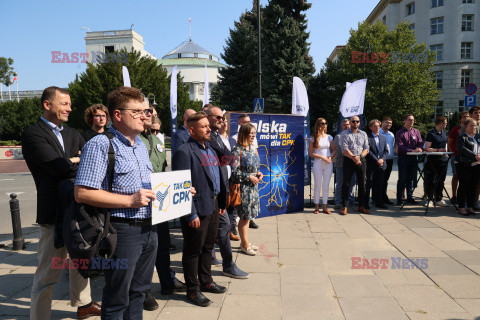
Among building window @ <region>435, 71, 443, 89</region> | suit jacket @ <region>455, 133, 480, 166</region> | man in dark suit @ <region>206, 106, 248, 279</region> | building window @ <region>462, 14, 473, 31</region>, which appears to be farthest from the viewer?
building window @ <region>435, 71, 443, 89</region>

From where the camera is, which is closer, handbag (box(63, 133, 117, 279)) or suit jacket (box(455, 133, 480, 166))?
handbag (box(63, 133, 117, 279))

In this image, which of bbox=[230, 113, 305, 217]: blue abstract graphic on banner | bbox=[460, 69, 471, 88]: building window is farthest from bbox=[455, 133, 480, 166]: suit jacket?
bbox=[460, 69, 471, 88]: building window

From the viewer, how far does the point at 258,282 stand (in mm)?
3971

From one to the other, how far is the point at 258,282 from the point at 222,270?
61 centimetres

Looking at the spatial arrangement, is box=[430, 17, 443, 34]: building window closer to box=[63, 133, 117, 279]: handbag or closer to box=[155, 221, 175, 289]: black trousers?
box=[155, 221, 175, 289]: black trousers

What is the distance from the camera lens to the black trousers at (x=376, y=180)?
7754mm

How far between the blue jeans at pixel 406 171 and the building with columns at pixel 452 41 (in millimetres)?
34332

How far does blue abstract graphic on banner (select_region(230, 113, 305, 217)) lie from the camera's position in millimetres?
6973

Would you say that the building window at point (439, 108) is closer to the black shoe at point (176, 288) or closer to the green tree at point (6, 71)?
the black shoe at point (176, 288)

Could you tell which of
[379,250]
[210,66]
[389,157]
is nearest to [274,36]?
[389,157]

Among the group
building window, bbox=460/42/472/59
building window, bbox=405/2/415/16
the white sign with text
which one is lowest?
the white sign with text

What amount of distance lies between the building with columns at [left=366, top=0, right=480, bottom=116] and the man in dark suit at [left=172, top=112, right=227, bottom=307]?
4079 centimetres

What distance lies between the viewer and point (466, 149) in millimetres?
6898

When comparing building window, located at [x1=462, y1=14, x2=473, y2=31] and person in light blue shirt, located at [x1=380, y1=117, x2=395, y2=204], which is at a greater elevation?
building window, located at [x1=462, y1=14, x2=473, y2=31]
